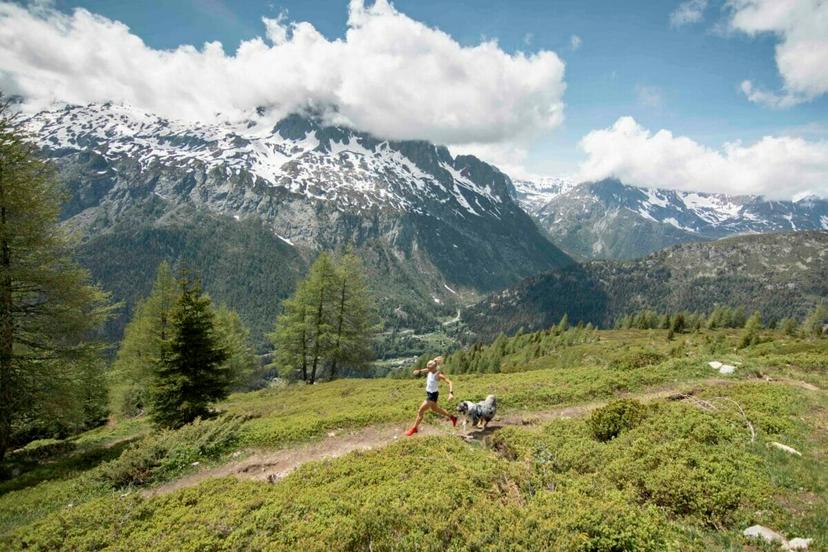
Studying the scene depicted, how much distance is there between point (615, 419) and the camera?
1564 cm

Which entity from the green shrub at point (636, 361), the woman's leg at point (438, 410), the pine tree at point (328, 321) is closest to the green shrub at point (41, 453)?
the woman's leg at point (438, 410)

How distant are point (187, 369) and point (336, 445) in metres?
14.0

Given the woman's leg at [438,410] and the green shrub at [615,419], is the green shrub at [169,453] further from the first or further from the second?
the green shrub at [615,419]

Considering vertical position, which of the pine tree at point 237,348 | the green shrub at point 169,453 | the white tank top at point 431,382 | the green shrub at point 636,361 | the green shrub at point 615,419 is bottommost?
the pine tree at point 237,348

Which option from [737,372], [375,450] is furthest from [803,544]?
[737,372]

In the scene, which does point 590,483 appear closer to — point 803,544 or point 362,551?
point 803,544

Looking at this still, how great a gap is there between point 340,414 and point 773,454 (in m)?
17.7

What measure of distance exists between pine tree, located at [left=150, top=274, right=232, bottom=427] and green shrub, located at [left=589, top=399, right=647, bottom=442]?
2276cm

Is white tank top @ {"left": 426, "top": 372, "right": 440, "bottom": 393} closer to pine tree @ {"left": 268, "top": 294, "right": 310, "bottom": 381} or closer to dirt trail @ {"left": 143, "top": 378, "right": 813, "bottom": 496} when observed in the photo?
dirt trail @ {"left": 143, "top": 378, "right": 813, "bottom": 496}

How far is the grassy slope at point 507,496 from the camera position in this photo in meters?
9.20

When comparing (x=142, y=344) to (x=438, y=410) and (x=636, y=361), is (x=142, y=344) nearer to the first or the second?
(x=438, y=410)

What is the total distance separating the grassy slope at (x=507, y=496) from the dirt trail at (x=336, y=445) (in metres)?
1.36

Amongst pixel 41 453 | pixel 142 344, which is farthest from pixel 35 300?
pixel 142 344

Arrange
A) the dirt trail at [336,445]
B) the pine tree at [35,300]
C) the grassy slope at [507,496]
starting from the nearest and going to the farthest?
1. the grassy slope at [507,496]
2. the dirt trail at [336,445]
3. the pine tree at [35,300]
